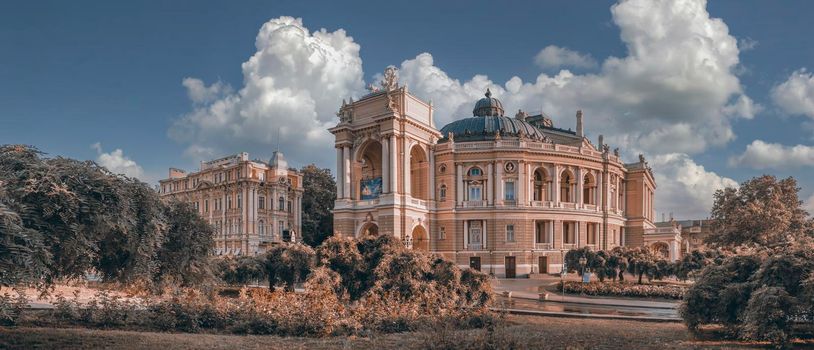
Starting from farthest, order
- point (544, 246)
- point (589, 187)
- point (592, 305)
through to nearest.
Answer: point (589, 187) < point (544, 246) < point (592, 305)

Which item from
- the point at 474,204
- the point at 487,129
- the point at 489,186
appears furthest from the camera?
the point at 487,129

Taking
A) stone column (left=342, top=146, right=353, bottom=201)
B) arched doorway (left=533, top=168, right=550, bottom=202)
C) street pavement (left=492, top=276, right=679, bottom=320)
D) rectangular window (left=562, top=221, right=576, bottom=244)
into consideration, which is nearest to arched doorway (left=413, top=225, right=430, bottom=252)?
stone column (left=342, top=146, right=353, bottom=201)

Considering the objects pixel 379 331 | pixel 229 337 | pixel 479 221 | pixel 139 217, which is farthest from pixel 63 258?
pixel 479 221

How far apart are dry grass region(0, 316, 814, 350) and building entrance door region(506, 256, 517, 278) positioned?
39.0 metres

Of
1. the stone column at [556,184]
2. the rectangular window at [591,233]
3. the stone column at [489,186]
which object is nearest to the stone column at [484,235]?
the stone column at [489,186]

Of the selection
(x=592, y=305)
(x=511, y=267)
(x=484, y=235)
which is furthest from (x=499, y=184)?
(x=592, y=305)

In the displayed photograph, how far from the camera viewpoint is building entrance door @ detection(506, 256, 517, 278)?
5581 cm

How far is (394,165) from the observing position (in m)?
54.4

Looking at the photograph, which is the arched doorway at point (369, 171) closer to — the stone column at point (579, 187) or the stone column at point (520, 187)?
the stone column at point (520, 187)

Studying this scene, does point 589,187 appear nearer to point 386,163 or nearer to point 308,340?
point 386,163

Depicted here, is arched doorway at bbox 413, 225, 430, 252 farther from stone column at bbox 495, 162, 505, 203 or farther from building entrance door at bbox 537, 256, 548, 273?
building entrance door at bbox 537, 256, 548, 273

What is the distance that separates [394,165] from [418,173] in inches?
239

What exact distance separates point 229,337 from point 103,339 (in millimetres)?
2994

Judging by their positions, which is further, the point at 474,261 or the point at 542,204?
the point at 542,204
